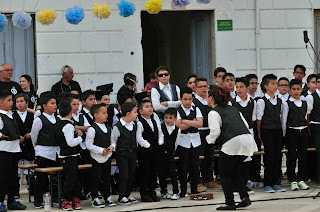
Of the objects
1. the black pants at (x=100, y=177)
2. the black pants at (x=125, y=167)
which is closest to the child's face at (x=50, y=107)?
the black pants at (x=100, y=177)

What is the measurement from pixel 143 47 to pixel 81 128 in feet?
18.2

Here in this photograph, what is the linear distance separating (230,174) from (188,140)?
168 cm

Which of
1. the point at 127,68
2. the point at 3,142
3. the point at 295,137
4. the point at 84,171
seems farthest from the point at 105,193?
the point at 127,68

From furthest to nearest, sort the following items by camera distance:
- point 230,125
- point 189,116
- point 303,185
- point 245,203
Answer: point 303,185, point 189,116, point 245,203, point 230,125

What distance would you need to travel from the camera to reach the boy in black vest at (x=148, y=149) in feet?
42.6

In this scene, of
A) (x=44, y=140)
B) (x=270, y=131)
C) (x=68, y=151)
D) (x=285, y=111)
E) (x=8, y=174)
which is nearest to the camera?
(x=68, y=151)

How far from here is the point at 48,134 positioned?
492 inches

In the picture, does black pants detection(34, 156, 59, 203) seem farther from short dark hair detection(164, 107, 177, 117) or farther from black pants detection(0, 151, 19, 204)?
short dark hair detection(164, 107, 177, 117)

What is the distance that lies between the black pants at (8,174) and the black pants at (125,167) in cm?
160

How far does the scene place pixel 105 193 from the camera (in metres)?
12.6

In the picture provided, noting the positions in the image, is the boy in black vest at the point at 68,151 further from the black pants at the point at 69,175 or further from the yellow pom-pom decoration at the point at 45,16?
the yellow pom-pom decoration at the point at 45,16

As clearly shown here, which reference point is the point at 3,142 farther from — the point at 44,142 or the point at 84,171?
the point at 84,171

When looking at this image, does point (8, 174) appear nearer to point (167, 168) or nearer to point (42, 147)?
point (42, 147)

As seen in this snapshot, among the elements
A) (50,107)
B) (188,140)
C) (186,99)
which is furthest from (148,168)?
(50,107)
